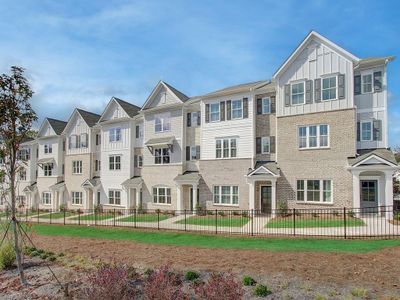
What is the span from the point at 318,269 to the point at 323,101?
15.6 metres

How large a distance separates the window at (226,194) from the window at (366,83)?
11.7 m

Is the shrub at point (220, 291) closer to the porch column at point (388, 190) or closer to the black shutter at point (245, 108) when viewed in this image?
the porch column at point (388, 190)

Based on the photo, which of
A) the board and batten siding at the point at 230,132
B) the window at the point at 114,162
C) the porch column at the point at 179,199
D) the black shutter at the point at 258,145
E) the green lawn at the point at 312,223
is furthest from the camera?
the window at the point at 114,162

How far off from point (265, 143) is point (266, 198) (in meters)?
4.37

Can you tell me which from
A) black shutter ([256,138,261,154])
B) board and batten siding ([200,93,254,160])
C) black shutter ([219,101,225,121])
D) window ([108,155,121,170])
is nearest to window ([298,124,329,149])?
black shutter ([256,138,261,154])

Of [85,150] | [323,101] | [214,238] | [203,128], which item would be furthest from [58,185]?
[323,101]

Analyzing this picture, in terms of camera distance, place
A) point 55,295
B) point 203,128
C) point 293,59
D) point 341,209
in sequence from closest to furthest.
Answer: point 55,295 → point 341,209 → point 293,59 → point 203,128

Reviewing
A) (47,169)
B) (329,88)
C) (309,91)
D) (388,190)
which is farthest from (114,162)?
(388,190)

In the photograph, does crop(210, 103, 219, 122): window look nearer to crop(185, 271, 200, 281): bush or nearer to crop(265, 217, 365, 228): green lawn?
crop(265, 217, 365, 228): green lawn

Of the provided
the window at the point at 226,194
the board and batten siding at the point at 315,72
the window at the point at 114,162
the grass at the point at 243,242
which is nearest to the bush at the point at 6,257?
the grass at the point at 243,242

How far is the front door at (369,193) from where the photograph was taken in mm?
20578

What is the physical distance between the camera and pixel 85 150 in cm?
3622

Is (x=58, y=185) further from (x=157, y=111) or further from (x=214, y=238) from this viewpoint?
(x=214, y=238)

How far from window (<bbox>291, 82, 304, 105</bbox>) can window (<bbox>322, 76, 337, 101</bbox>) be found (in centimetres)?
152
